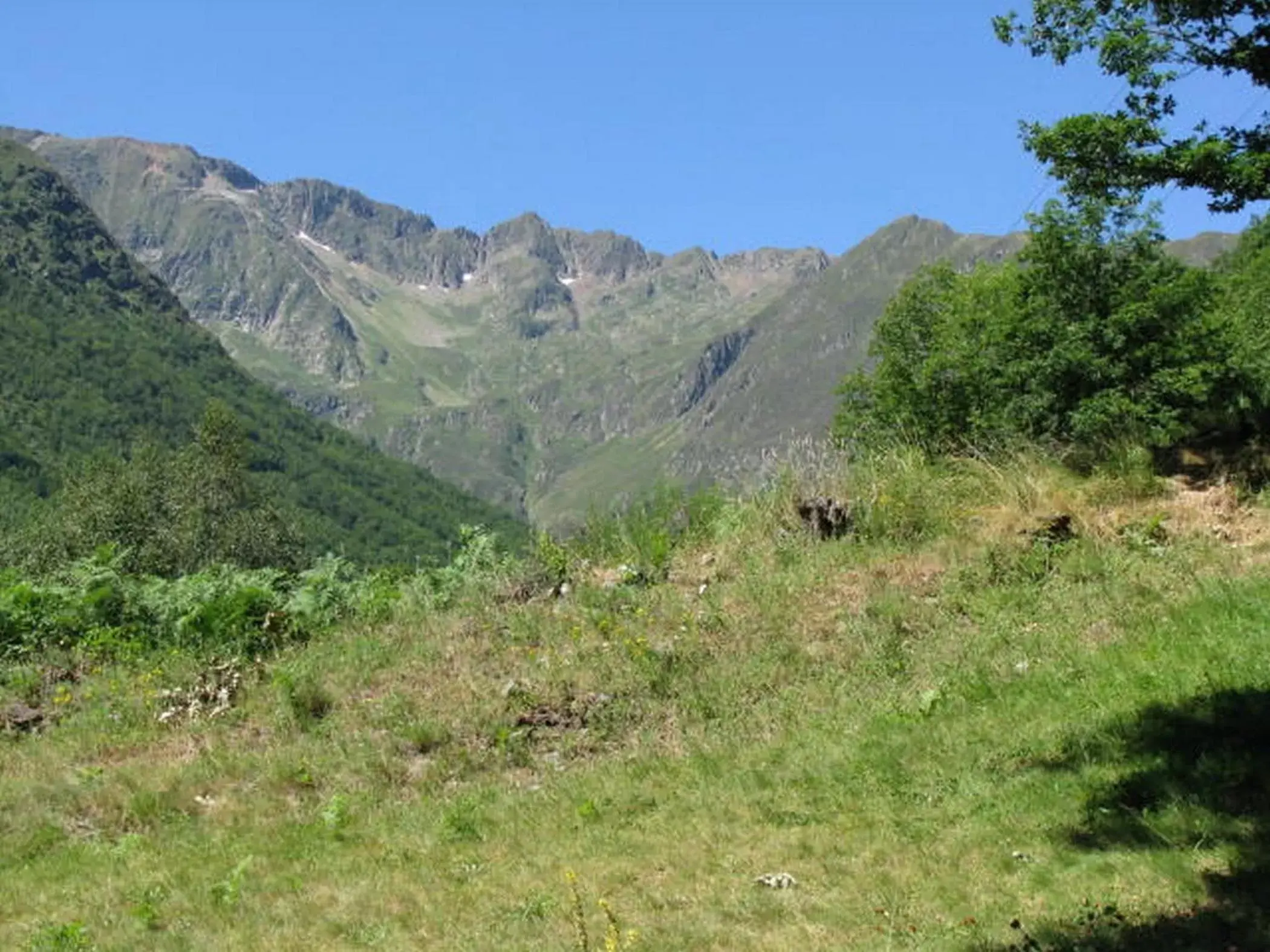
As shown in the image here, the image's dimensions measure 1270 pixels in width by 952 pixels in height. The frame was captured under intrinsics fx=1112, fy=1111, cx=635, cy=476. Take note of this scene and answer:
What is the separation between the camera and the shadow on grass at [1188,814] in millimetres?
4957

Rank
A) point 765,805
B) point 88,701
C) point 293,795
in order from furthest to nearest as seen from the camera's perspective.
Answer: point 88,701
point 293,795
point 765,805

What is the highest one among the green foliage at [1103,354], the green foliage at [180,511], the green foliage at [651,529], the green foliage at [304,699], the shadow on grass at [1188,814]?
the green foliage at [1103,354]

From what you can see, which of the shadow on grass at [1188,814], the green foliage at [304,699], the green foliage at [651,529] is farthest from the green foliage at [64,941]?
the green foliage at [651,529]

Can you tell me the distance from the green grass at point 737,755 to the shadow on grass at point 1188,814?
24mm

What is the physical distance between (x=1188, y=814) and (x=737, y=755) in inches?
129

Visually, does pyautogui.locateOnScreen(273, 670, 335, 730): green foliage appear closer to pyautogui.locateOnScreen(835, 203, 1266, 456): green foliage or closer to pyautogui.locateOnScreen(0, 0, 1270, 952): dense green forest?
pyautogui.locateOnScreen(0, 0, 1270, 952): dense green forest

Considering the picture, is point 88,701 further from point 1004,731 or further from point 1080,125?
point 1080,125

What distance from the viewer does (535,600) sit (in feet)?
40.5

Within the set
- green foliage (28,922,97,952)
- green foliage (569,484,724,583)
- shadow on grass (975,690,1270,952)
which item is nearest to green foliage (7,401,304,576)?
green foliage (569,484,724,583)

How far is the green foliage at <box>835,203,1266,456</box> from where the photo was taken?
1612cm

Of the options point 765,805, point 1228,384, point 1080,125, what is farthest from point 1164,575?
point 1228,384

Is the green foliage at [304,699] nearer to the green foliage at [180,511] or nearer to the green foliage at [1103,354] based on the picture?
the green foliage at [1103,354]

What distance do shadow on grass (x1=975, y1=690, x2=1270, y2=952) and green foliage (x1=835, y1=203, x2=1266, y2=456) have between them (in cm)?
721

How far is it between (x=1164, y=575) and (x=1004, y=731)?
3.26 metres
